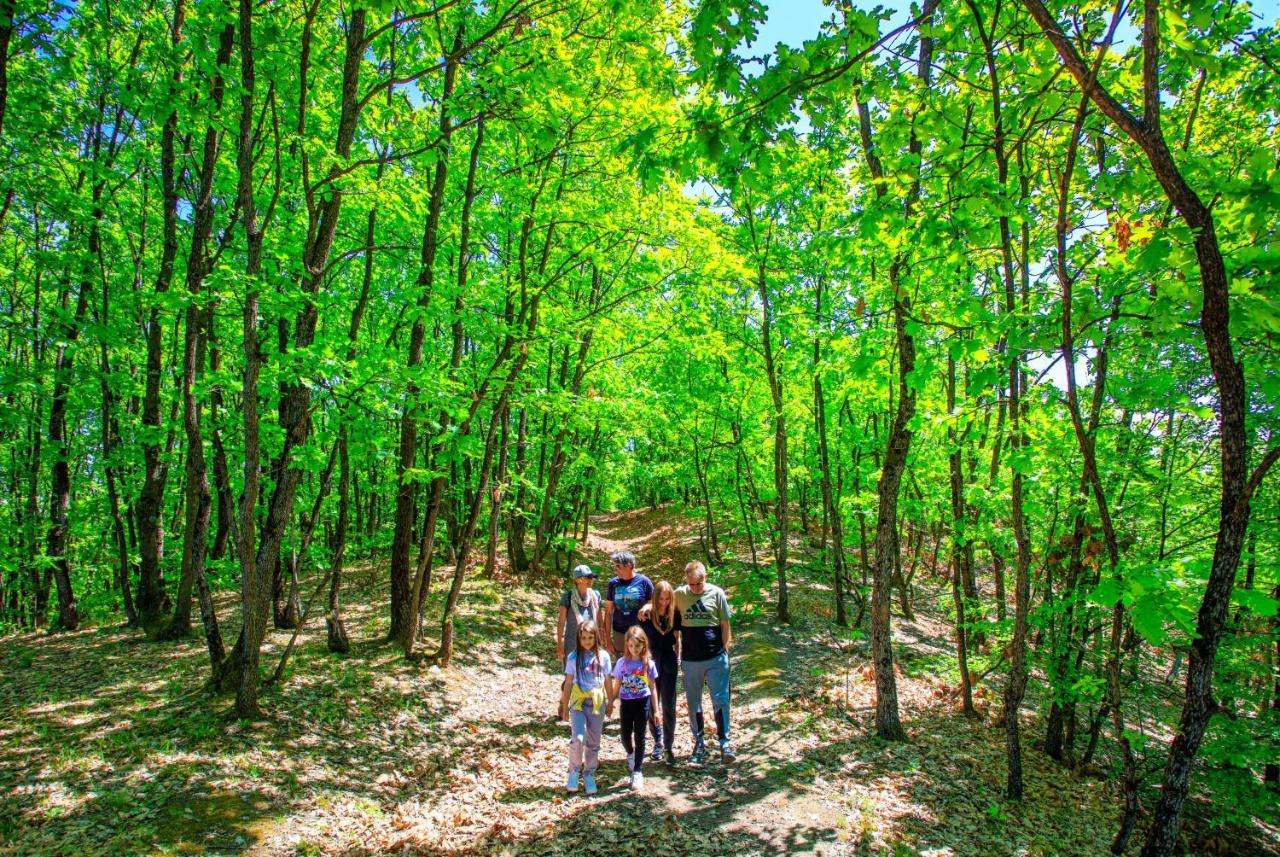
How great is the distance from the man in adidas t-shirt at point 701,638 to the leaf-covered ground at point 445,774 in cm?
96

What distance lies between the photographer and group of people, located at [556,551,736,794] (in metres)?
5.70

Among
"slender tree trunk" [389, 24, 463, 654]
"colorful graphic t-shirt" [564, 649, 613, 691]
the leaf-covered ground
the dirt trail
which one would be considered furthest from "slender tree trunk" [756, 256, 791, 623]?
"colorful graphic t-shirt" [564, 649, 613, 691]

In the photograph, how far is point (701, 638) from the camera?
626cm

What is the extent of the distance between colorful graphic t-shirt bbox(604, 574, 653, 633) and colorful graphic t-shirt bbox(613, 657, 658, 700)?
957 millimetres

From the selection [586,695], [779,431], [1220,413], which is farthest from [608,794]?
[779,431]

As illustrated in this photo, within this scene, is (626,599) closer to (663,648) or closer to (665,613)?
(665,613)

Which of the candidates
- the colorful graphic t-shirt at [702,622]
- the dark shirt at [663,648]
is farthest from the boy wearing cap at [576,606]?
the colorful graphic t-shirt at [702,622]

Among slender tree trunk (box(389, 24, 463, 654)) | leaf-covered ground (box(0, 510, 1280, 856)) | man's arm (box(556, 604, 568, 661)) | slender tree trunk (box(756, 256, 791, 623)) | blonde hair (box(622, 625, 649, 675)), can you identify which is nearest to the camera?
leaf-covered ground (box(0, 510, 1280, 856))

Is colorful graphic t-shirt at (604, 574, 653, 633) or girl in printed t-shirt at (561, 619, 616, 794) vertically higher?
colorful graphic t-shirt at (604, 574, 653, 633)

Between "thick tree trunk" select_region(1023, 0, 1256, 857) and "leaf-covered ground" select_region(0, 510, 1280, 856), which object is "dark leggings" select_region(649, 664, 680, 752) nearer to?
"leaf-covered ground" select_region(0, 510, 1280, 856)

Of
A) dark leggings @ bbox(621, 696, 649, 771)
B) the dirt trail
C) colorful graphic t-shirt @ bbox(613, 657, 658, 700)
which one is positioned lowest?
the dirt trail

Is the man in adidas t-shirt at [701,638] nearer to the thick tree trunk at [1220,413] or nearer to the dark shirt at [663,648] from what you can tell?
the dark shirt at [663,648]

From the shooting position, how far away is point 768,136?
3082 millimetres

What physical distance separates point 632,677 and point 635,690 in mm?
153
